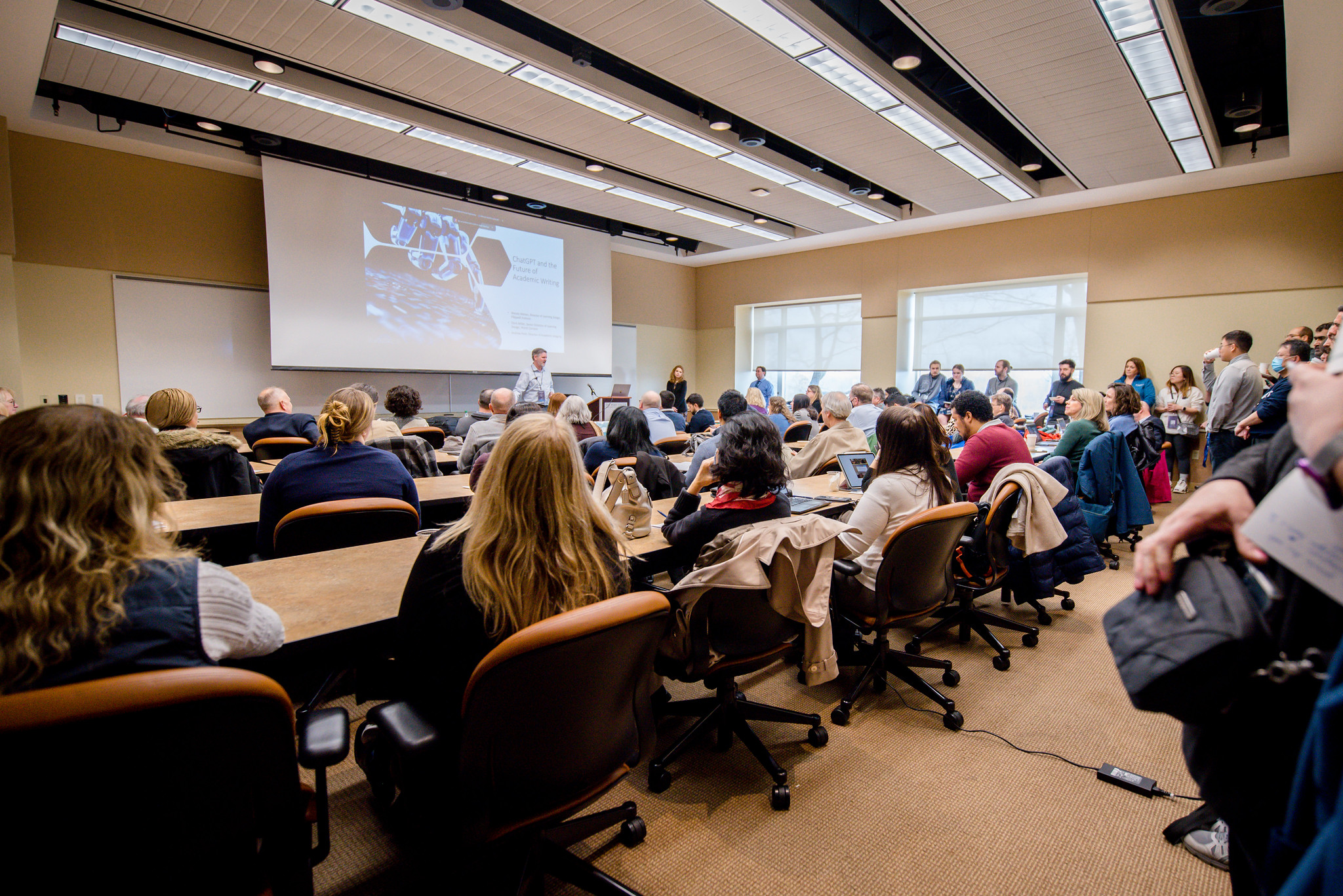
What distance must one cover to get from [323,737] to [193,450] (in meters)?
2.51

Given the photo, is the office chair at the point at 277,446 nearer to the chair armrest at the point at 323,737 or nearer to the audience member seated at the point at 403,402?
the audience member seated at the point at 403,402

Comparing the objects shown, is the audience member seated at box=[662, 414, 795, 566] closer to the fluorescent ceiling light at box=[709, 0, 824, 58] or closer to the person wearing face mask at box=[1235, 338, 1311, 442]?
the fluorescent ceiling light at box=[709, 0, 824, 58]

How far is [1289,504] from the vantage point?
681mm

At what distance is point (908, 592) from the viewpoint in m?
2.31

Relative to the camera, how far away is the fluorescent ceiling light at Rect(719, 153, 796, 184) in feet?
20.1

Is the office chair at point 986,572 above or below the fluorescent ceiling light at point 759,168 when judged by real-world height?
below

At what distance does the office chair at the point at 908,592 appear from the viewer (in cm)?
217

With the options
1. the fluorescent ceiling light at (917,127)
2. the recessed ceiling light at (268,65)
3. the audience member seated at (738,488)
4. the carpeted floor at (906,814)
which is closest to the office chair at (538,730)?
the carpeted floor at (906,814)

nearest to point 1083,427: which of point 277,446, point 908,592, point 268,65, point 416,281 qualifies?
point 908,592

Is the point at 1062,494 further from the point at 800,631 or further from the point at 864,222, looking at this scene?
the point at 864,222

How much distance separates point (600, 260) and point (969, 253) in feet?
17.0

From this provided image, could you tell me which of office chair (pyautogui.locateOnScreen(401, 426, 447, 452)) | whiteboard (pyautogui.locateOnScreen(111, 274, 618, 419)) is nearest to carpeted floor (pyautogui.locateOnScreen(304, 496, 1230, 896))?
office chair (pyautogui.locateOnScreen(401, 426, 447, 452))

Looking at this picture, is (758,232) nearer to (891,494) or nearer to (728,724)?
(891,494)

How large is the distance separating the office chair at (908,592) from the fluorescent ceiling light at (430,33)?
392 cm
